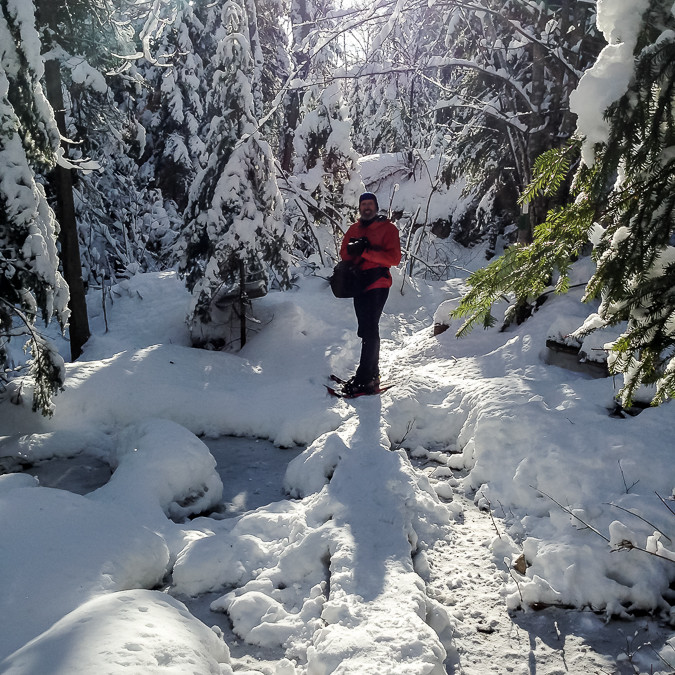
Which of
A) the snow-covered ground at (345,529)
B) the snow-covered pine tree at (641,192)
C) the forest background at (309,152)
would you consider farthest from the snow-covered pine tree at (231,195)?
the snow-covered pine tree at (641,192)

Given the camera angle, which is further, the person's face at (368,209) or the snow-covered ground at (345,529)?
the person's face at (368,209)

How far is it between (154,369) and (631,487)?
18.5 ft

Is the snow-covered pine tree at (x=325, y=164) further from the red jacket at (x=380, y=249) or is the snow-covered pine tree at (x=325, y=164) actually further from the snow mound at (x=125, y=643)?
the snow mound at (x=125, y=643)

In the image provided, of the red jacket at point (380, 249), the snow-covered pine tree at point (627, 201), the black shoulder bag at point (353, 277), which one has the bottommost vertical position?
the black shoulder bag at point (353, 277)

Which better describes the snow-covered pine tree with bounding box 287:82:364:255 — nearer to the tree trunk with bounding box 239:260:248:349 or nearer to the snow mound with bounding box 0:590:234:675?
the tree trunk with bounding box 239:260:248:349

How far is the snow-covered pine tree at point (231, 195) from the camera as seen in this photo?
8945 millimetres

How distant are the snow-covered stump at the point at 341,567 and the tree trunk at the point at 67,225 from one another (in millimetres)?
5707

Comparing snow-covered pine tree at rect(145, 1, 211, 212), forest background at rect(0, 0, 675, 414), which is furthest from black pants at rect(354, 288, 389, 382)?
snow-covered pine tree at rect(145, 1, 211, 212)

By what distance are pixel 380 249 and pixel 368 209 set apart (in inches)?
19.5

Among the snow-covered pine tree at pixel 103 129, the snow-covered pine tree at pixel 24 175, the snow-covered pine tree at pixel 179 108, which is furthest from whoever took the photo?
the snow-covered pine tree at pixel 179 108

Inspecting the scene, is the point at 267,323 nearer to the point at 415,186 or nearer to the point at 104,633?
the point at 104,633

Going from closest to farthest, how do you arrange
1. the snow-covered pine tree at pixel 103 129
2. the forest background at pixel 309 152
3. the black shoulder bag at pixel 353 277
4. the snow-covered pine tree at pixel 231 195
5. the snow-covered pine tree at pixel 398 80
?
the forest background at pixel 309 152 → the black shoulder bag at pixel 353 277 → the snow-covered pine tree at pixel 103 129 → the snow-covered pine tree at pixel 398 80 → the snow-covered pine tree at pixel 231 195

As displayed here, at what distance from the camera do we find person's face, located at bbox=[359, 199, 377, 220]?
22.1ft

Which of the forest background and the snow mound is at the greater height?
the forest background
